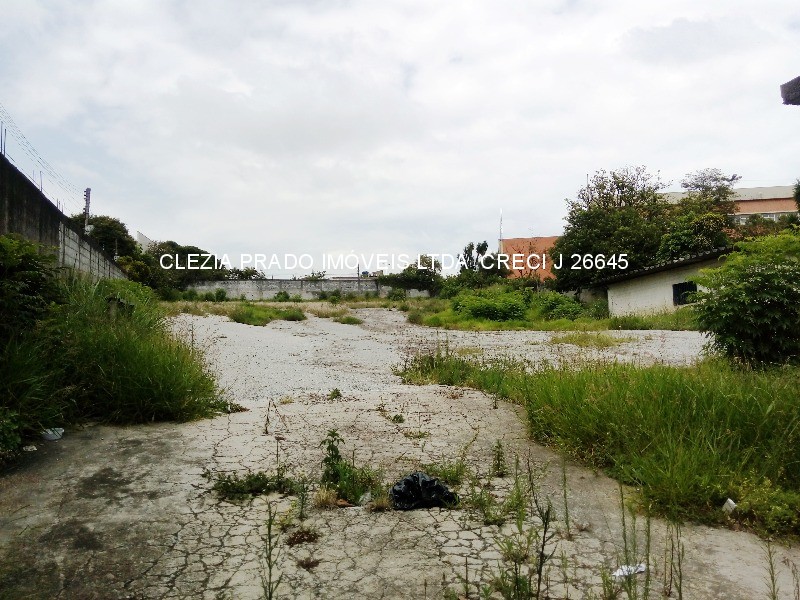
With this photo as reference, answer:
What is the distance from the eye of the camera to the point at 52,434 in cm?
409

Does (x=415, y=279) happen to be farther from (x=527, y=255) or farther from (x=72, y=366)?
(x=72, y=366)

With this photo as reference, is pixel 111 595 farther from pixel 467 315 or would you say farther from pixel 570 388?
pixel 467 315

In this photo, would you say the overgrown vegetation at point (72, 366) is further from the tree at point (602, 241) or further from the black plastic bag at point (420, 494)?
the tree at point (602, 241)

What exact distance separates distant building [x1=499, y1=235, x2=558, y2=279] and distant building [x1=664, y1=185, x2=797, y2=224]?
1485 centimetres

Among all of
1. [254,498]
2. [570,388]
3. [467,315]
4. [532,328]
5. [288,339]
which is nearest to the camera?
[254,498]

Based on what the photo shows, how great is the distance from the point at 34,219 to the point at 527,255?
35639mm

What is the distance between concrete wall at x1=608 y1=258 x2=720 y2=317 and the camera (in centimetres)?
2003

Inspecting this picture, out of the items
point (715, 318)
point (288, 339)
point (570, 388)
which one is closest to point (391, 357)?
point (288, 339)

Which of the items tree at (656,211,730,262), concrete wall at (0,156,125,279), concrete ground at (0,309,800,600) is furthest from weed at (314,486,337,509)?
tree at (656,211,730,262)

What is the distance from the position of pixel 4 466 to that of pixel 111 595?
1.82m

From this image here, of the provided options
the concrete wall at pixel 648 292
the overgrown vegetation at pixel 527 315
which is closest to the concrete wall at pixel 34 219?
the overgrown vegetation at pixel 527 315

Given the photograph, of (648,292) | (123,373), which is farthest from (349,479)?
(648,292)

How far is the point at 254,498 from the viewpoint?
3277 mm

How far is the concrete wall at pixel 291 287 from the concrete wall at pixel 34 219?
2644 cm
